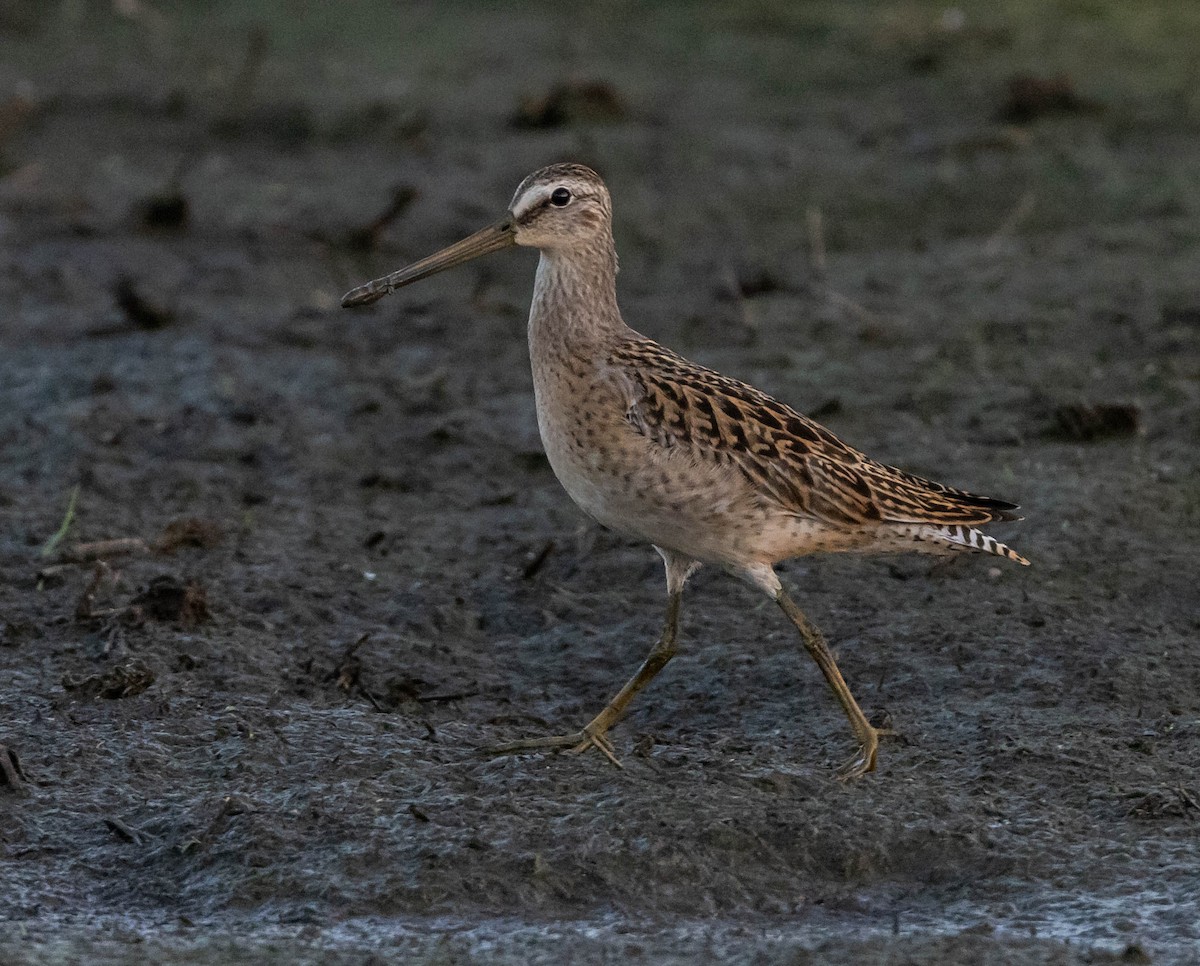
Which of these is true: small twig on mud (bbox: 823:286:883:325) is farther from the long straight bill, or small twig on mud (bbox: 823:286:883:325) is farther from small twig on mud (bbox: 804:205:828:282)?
the long straight bill

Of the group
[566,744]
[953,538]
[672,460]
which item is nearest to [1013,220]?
[953,538]

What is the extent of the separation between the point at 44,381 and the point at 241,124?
13.1ft

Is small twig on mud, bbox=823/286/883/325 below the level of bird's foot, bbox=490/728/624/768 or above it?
above

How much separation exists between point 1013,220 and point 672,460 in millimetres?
5493

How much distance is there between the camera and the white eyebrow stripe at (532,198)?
5.55 m

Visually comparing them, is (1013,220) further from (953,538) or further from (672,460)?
(672,460)

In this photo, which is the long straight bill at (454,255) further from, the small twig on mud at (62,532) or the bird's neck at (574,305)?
the small twig on mud at (62,532)

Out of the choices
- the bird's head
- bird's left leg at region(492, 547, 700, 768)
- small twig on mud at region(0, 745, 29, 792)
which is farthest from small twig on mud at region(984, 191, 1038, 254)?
small twig on mud at region(0, 745, 29, 792)

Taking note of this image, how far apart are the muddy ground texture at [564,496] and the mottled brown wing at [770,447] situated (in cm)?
60

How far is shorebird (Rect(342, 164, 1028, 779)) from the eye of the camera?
514 centimetres

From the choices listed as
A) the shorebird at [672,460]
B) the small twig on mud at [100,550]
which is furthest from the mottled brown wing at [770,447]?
the small twig on mud at [100,550]

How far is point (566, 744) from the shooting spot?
533 centimetres

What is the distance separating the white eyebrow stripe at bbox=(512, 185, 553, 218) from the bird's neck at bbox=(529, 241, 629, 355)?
133 mm

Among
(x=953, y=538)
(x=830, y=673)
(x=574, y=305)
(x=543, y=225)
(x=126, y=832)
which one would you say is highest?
(x=543, y=225)
